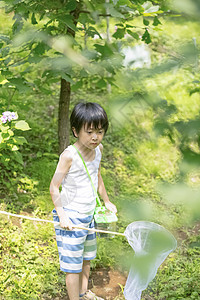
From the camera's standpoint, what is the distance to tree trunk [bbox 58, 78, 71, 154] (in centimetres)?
368

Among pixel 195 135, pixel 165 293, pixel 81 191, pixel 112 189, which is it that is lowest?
pixel 112 189

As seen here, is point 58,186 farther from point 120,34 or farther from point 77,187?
point 120,34

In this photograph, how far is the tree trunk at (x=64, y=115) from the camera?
145 inches

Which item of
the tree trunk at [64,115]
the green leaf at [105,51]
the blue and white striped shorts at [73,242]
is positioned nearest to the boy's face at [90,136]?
the blue and white striped shorts at [73,242]

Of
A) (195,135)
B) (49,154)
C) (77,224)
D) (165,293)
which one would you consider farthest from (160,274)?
(195,135)

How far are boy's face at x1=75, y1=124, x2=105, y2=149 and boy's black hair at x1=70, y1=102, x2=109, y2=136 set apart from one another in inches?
0.7

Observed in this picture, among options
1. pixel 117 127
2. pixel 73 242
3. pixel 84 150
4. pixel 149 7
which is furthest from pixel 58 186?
pixel 117 127

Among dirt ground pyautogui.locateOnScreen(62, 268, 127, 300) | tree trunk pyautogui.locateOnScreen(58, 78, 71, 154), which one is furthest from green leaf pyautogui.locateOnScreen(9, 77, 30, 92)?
dirt ground pyautogui.locateOnScreen(62, 268, 127, 300)

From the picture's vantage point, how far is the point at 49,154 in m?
4.05

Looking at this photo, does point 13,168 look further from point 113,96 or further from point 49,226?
point 113,96

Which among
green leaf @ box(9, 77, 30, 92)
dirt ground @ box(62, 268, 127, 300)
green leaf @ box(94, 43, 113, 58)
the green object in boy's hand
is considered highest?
green leaf @ box(94, 43, 113, 58)

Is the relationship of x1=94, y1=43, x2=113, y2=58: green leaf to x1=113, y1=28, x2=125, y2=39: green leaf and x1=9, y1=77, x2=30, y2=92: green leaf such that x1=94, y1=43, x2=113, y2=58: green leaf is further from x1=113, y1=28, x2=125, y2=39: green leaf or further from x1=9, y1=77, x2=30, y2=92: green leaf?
x1=9, y1=77, x2=30, y2=92: green leaf

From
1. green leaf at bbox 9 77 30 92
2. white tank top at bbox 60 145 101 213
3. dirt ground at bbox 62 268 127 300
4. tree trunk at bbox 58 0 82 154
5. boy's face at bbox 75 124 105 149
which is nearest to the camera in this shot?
boy's face at bbox 75 124 105 149

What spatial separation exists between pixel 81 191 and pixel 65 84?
1.67 meters
